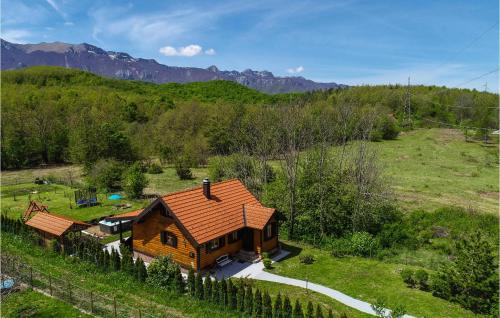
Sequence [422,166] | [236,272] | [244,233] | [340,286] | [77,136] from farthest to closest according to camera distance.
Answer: [422,166], [77,136], [244,233], [236,272], [340,286]

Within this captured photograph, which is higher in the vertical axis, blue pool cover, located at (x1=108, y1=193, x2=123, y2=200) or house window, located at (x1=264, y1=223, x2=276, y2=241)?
house window, located at (x1=264, y1=223, x2=276, y2=241)

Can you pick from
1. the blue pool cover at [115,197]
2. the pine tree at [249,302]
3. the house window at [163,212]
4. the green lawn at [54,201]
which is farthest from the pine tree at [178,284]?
the blue pool cover at [115,197]

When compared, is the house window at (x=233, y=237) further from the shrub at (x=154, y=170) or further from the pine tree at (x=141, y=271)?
the shrub at (x=154, y=170)

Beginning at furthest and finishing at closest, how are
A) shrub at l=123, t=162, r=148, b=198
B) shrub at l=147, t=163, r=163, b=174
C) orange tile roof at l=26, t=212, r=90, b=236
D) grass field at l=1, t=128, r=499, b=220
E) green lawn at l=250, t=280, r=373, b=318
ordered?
1. shrub at l=147, t=163, r=163, b=174
2. grass field at l=1, t=128, r=499, b=220
3. shrub at l=123, t=162, r=148, b=198
4. orange tile roof at l=26, t=212, r=90, b=236
5. green lawn at l=250, t=280, r=373, b=318

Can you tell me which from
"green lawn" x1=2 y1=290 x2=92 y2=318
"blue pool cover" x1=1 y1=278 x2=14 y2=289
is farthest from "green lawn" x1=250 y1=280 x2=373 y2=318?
"blue pool cover" x1=1 y1=278 x2=14 y2=289

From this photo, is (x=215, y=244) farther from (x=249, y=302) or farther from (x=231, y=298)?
(x=249, y=302)

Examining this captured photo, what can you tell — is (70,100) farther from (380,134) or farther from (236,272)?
(236,272)

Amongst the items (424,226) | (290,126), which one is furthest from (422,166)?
(290,126)

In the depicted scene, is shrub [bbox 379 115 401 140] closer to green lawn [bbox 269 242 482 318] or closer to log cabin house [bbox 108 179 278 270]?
green lawn [bbox 269 242 482 318]
